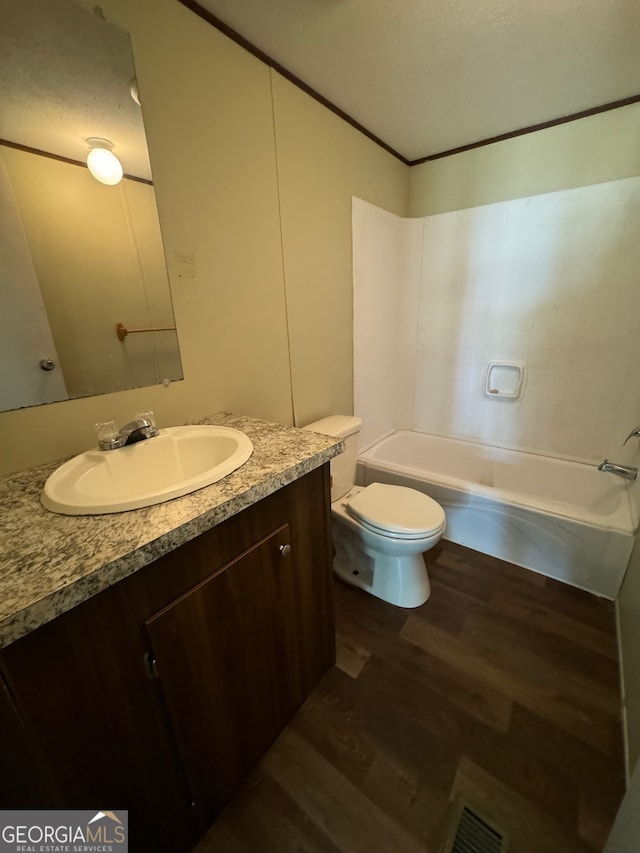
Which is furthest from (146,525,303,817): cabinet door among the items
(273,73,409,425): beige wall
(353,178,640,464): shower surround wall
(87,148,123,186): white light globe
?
(353,178,640,464): shower surround wall

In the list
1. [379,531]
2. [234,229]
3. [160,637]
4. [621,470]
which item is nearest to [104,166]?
[234,229]

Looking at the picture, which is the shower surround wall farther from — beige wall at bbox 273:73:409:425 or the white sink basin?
the white sink basin

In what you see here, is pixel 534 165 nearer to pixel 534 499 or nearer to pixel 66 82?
pixel 534 499

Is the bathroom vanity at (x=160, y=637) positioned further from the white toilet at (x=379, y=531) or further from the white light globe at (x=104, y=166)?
the white light globe at (x=104, y=166)

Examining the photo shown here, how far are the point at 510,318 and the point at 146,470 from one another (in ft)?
6.97

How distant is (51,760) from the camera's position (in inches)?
21.6

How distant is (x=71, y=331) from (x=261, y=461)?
658 millimetres

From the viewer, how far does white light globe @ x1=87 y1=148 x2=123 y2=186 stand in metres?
0.93

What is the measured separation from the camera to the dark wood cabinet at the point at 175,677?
1.75 feet

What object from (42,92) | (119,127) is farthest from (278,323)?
(42,92)

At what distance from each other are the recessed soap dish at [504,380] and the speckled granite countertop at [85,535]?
68.3 inches

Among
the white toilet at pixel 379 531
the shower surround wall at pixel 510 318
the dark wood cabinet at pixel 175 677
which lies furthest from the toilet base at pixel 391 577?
the shower surround wall at pixel 510 318

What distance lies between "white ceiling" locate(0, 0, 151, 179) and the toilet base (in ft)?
5.50

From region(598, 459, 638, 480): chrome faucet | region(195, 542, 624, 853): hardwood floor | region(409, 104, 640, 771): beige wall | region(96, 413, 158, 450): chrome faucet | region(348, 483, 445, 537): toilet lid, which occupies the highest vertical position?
region(409, 104, 640, 771): beige wall
